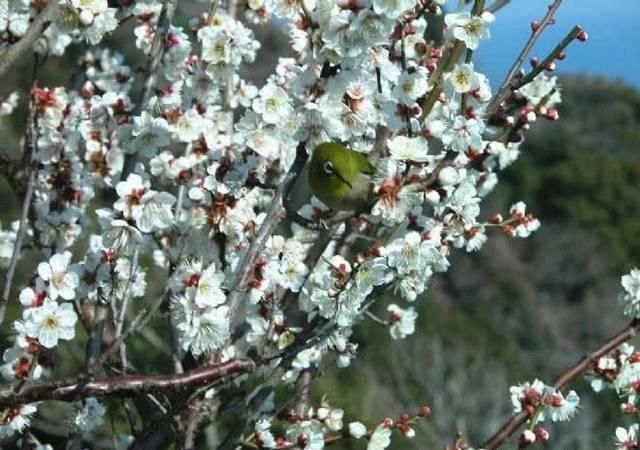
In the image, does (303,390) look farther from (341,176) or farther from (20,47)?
(20,47)

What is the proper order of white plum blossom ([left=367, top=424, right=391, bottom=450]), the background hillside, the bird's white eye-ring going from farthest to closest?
Result: the background hillside → white plum blossom ([left=367, top=424, right=391, bottom=450]) → the bird's white eye-ring

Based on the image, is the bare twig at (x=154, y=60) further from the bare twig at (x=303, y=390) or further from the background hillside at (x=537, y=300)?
the background hillside at (x=537, y=300)

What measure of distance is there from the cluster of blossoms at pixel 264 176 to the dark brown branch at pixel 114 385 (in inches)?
5.9

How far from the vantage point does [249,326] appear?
294 centimetres

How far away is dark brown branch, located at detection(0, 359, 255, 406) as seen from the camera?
194cm

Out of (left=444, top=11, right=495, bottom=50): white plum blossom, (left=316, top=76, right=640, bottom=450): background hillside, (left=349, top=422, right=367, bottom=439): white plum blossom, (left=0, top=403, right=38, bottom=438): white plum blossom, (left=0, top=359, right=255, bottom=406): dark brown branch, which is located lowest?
(left=0, top=359, right=255, bottom=406): dark brown branch

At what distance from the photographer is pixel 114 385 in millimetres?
1947

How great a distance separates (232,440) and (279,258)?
20.0 inches

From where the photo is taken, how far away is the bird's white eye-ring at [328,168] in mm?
2160

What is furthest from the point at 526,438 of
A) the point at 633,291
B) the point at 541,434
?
the point at 633,291

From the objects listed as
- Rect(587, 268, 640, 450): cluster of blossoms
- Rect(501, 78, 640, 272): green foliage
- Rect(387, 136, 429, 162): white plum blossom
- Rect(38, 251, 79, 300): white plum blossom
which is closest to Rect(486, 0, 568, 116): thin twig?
Rect(387, 136, 429, 162): white plum blossom

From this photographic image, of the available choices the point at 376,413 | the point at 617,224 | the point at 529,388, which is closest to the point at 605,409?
the point at 376,413

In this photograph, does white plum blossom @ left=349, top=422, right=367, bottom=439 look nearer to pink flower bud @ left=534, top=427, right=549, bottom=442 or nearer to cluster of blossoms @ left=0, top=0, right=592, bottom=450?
cluster of blossoms @ left=0, top=0, right=592, bottom=450

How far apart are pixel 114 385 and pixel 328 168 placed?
23.5 inches
